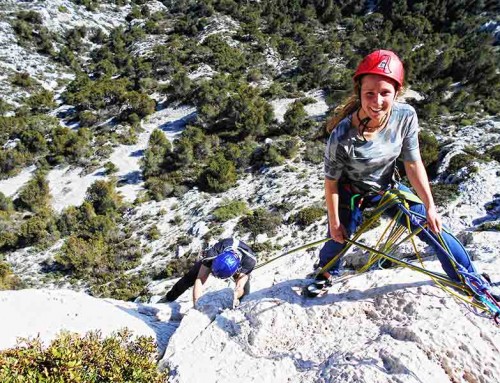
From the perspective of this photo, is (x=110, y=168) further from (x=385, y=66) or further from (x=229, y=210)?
(x=385, y=66)

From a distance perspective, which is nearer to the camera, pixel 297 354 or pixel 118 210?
pixel 297 354

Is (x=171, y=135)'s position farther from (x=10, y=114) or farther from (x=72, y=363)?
(x=72, y=363)

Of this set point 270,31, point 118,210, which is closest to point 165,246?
point 118,210

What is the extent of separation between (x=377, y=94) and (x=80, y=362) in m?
3.12

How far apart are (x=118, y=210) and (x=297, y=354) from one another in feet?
56.3

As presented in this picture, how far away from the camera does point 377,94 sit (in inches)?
87.3

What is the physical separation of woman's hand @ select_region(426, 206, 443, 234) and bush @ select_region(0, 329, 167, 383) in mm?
2708

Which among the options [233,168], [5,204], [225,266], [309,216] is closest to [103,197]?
[5,204]

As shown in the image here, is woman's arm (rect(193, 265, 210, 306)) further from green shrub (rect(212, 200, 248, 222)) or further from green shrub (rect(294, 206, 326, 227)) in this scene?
green shrub (rect(212, 200, 248, 222))

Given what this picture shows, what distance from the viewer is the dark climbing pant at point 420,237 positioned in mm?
2805

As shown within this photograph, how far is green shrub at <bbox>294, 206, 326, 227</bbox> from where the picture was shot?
13.6 metres

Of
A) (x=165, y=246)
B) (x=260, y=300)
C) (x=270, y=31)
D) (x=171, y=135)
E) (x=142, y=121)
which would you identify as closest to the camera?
(x=260, y=300)

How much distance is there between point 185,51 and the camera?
37562mm

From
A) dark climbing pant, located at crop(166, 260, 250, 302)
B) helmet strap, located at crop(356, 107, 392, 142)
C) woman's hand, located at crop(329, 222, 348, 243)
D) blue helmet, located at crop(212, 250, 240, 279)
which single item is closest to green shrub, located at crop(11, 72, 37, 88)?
dark climbing pant, located at crop(166, 260, 250, 302)
